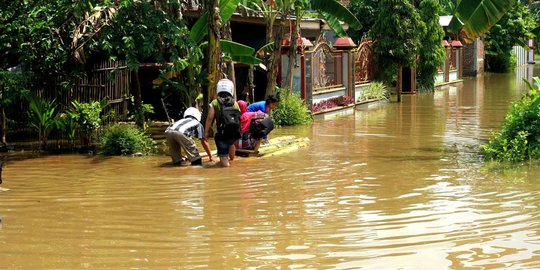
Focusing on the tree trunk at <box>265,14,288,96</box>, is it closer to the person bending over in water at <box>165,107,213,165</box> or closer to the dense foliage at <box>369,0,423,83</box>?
the person bending over in water at <box>165,107,213,165</box>

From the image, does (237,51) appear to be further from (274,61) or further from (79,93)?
(274,61)

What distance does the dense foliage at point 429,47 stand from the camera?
30.0 metres

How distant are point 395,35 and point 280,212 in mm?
20966

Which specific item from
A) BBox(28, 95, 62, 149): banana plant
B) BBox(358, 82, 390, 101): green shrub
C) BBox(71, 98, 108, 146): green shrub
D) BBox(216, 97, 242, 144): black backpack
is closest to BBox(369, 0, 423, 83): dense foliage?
BBox(358, 82, 390, 101): green shrub

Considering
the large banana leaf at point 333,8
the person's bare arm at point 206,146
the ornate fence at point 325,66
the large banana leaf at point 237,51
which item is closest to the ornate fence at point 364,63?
the ornate fence at point 325,66

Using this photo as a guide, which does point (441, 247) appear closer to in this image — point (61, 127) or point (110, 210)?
point (110, 210)

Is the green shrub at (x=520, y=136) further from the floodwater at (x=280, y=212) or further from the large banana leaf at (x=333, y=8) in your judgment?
the large banana leaf at (x=333, y=8)

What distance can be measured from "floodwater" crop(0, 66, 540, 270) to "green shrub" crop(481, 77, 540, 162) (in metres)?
0.46

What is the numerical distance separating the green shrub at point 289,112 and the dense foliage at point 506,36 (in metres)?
30.9

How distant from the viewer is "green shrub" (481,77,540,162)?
12.2 m

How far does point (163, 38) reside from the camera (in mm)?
14352

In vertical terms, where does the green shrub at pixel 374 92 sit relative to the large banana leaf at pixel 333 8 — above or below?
below

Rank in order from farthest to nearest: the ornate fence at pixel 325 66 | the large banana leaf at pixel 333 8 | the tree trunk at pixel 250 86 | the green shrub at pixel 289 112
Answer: the ornate fence at pixel 325 66 < the tree trunk at pixel 250 86 < the green shrub at pixel 289 112 < the large banana leaf at pixel 333 8

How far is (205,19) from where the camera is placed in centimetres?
1480
